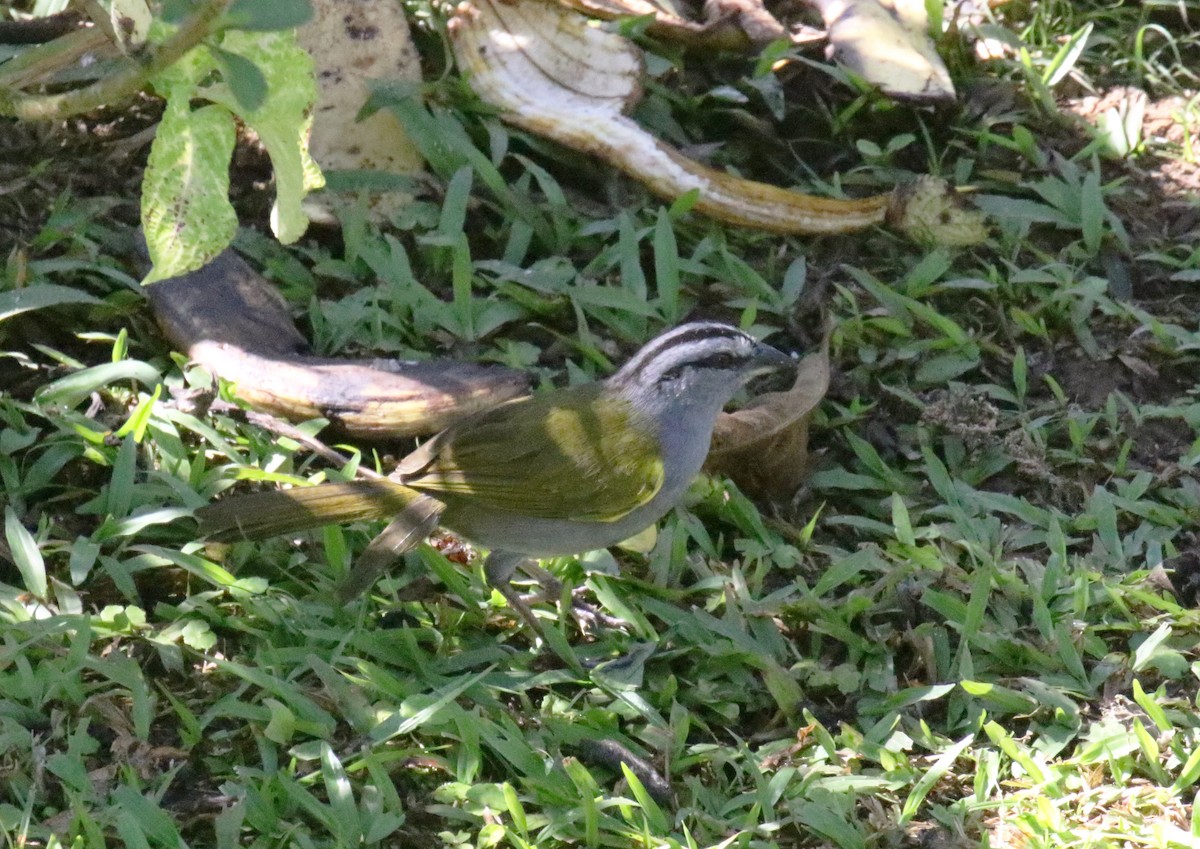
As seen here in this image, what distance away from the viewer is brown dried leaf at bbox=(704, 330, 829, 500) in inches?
209

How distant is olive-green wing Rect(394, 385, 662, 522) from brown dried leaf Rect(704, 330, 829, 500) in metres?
0.52

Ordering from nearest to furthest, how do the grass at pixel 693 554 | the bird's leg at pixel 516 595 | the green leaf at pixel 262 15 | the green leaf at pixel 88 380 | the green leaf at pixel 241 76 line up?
the green leaf at pixel 262 15 < the green leaf at pixel 241 76 < the grass at pixel 693 554 < the bird's leg at pixel 516 595 < the green leaf at pixel 88 380

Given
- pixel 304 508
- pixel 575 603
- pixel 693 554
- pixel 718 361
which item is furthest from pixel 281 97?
pixel 693 554

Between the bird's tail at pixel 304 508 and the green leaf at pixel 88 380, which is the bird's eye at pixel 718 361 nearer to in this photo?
the bird's tail at pixel 304 508

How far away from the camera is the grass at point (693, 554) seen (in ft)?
13.5

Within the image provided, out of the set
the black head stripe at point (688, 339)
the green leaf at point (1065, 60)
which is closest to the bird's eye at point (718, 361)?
the black head stripe at point (688, 339)

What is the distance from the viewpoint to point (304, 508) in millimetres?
4605

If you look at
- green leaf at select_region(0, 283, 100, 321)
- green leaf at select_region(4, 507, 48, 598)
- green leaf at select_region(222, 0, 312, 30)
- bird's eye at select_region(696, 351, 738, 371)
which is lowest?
green leaf at select_region(4, 507, 48, 598)

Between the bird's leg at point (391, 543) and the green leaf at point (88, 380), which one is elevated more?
the green leaf at point (88, 380)

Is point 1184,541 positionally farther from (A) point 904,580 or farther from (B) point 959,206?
(B) point 959,206

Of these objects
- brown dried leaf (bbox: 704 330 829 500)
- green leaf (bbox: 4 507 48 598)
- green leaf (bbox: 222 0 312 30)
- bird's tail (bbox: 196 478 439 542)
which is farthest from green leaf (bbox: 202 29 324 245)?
brown dried leaf (bbox: 704 330 829 500)

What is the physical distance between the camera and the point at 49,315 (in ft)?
18.5

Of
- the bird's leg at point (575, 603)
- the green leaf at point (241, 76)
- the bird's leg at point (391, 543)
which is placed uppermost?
the green leaf at point (241, 76)

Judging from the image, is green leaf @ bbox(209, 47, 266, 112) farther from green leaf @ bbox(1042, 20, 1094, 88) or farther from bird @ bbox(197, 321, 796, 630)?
green leaf @ bbox(1042, 20, 1094, 88)
